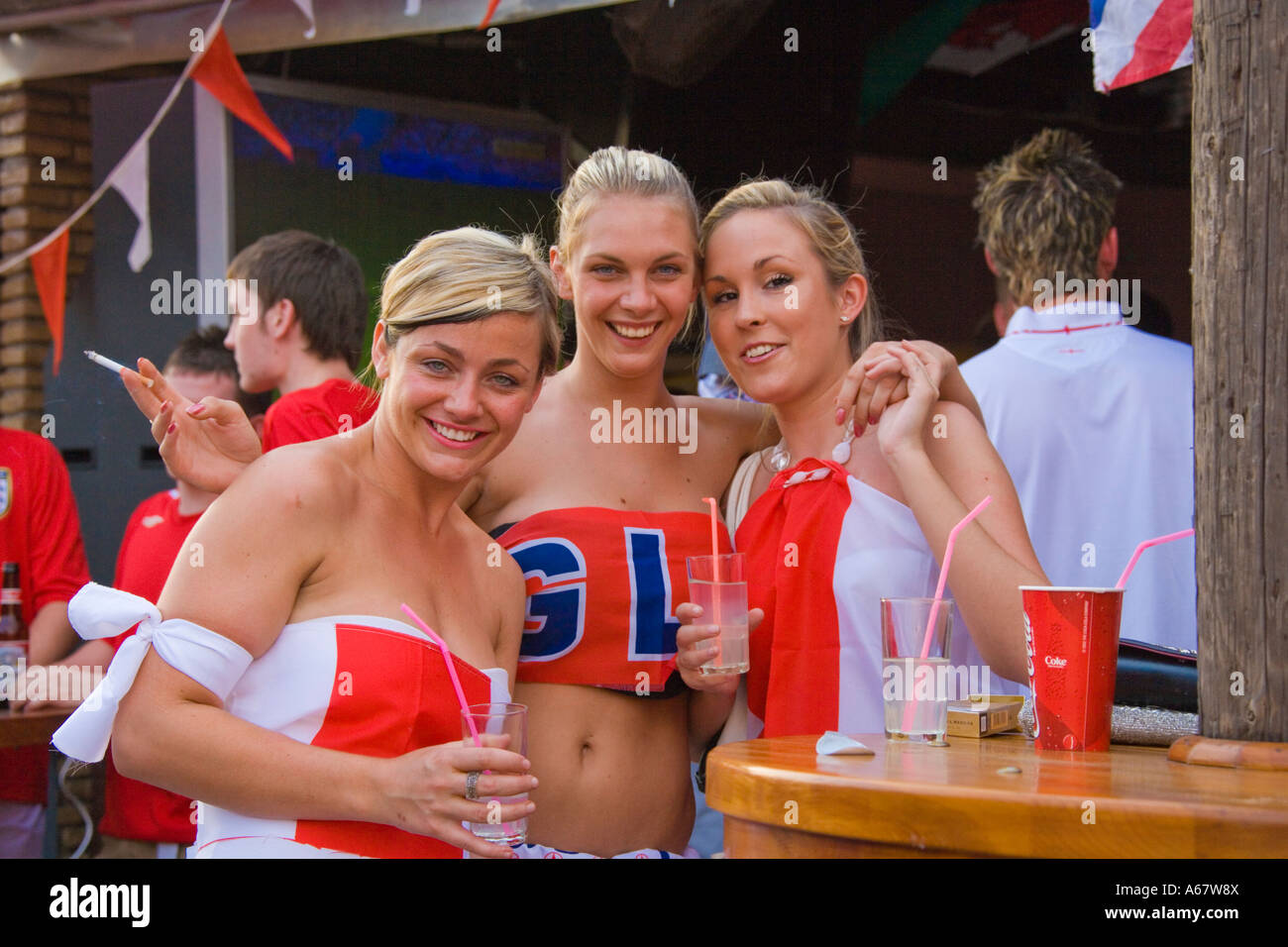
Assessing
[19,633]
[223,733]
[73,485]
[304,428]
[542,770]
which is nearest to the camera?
[223,733]

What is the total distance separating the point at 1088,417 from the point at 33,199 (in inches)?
189

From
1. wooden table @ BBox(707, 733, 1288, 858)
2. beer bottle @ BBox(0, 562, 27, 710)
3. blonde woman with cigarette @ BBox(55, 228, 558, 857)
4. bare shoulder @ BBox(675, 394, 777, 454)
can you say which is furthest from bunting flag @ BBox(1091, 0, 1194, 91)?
beer bottle @ BBox(0, 562, 27, 710)

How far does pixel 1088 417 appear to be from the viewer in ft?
11.2

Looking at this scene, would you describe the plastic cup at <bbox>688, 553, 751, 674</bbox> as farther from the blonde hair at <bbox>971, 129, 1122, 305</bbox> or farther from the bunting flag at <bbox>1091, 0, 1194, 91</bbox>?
the bunting flag at <bbox>1091, 0, 1194, 91</bbox>

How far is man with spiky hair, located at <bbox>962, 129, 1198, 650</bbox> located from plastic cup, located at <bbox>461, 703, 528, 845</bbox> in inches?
78.1

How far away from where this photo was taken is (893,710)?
77.4 inches

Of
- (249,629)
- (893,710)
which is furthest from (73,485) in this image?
(893,710)

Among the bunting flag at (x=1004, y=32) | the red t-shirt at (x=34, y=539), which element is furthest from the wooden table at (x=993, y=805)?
the bunting flag at (x=1004, y=32)

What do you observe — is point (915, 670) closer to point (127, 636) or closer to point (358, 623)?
point (358, 623)

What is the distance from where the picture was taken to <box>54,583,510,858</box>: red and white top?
1.89m

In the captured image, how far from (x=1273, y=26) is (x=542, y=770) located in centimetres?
177

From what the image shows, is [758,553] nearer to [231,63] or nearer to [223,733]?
[223,733]

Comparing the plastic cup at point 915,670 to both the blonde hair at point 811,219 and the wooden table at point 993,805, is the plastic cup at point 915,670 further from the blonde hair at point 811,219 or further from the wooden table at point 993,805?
the blonde hair at point 811,219

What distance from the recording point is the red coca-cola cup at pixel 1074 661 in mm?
1802
